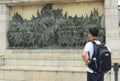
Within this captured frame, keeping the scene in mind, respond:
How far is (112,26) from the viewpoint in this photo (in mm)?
10977

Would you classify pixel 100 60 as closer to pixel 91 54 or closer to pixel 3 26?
pixel 91 54

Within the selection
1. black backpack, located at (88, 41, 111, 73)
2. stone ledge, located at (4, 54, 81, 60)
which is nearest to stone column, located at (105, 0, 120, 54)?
stone ledge, located at (4, 54, 81, 60)

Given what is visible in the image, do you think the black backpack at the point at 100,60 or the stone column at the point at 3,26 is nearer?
the black backpack at the point at 100,60

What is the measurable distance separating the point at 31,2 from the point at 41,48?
2.02 metres

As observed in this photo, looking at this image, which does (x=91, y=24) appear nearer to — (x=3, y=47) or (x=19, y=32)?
(x=19, y=32)

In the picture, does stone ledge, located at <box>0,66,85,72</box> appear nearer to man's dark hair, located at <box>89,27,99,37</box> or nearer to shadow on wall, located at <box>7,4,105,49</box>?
shadow on wall, located at <box>7,4,105,49</box>

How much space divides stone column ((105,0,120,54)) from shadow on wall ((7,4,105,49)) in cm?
29

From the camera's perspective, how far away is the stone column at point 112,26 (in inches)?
428

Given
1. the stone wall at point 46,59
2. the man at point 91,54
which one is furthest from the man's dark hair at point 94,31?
the stone wall at point 46,59

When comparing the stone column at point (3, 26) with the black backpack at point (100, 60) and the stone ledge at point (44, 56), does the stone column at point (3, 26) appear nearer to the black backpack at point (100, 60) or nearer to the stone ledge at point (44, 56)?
the stone ledge at point (44, 56)

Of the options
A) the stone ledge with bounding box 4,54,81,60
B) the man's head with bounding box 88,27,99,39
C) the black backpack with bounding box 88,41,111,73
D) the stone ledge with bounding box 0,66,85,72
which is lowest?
the stone ledge with bounding box 0,66,85,72

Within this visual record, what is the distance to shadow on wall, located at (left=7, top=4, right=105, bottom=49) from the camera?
1146 cm

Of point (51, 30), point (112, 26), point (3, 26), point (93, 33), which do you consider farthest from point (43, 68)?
point (93, 33)

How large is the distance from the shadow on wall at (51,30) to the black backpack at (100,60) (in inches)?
230
